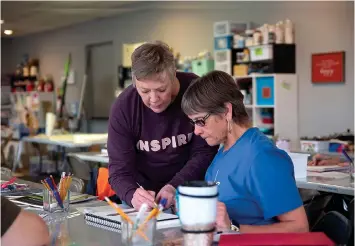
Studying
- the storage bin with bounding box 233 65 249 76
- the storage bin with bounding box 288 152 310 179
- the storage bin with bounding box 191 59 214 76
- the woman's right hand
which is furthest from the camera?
the storage bin with bounding box 191 59 214 76

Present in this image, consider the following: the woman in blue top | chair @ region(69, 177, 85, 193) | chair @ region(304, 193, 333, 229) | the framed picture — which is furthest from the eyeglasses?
the framed picture

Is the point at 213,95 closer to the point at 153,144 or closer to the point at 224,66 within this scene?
the point at 153,144

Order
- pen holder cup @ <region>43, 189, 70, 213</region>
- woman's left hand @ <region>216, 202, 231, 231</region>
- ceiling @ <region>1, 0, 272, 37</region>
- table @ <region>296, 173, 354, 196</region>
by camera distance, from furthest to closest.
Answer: ceiling @ <region>1, 0, 272, 37</region>, table @ <region>296, 173, 354, 196</region>, pen holder cup @ <region>43, 189, 70, 213</region>, woman's left hand @ <region>216, 202, 231, 231</region>

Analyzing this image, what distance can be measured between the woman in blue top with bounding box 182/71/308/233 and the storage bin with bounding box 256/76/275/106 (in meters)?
4.81

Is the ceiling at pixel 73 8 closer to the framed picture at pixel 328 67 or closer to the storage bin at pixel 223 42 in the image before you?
the storage bin at pixel 223 42

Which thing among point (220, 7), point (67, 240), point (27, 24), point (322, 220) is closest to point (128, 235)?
point (67, 240)

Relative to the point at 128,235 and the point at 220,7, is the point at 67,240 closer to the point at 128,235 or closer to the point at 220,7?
the point at 128,235

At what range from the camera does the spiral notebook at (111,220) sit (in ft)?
6.22

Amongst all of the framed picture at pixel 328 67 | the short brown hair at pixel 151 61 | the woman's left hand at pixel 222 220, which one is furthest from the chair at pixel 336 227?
the framed picture at pixel 328 67

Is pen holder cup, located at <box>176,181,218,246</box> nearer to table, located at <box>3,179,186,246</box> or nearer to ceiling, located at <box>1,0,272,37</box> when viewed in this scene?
table, located at <box>3,179,186,246</box>

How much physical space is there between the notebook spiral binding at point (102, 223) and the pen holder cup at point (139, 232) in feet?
0.83

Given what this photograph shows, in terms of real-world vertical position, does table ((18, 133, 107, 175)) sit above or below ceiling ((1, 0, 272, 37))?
below

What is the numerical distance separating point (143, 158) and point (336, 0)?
4.69 meters

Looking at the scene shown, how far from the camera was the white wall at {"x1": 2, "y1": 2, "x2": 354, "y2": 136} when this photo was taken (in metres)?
6.44
